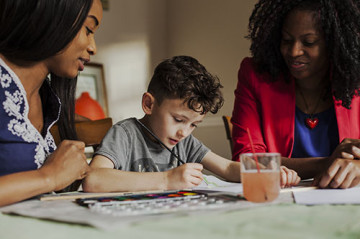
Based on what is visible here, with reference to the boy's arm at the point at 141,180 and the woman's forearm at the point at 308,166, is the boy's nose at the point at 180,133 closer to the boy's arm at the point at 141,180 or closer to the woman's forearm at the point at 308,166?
the boy's arm at the point at 141,180

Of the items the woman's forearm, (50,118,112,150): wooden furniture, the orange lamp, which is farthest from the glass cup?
the orange lamp

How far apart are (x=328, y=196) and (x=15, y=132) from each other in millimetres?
732

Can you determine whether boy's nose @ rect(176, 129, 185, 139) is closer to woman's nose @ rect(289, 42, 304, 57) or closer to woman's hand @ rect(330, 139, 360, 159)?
woman's hand @ rect(330, 139, 360, 159)

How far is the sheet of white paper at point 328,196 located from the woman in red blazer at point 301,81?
1.63 ft

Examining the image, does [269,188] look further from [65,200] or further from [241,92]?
[241,92]

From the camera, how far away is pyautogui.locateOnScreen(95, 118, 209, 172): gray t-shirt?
140cm

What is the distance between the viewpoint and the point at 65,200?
93 cm

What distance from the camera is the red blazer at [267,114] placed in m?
1.82

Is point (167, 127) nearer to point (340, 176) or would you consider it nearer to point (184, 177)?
point (184, 177)

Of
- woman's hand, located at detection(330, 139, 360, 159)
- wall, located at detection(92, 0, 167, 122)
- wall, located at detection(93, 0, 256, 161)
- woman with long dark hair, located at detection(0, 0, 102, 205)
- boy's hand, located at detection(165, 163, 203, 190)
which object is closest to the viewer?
woman with long dark hair, located at detection(0, 0, 102, 205)

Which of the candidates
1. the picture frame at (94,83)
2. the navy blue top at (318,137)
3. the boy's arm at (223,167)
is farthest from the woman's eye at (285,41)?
the picture frame at (94,83)

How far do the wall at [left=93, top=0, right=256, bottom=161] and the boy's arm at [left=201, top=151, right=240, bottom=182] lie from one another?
8.82 feet

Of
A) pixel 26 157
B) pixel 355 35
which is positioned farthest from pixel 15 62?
pixel 355 35

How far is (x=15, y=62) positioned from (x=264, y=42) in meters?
1.14
